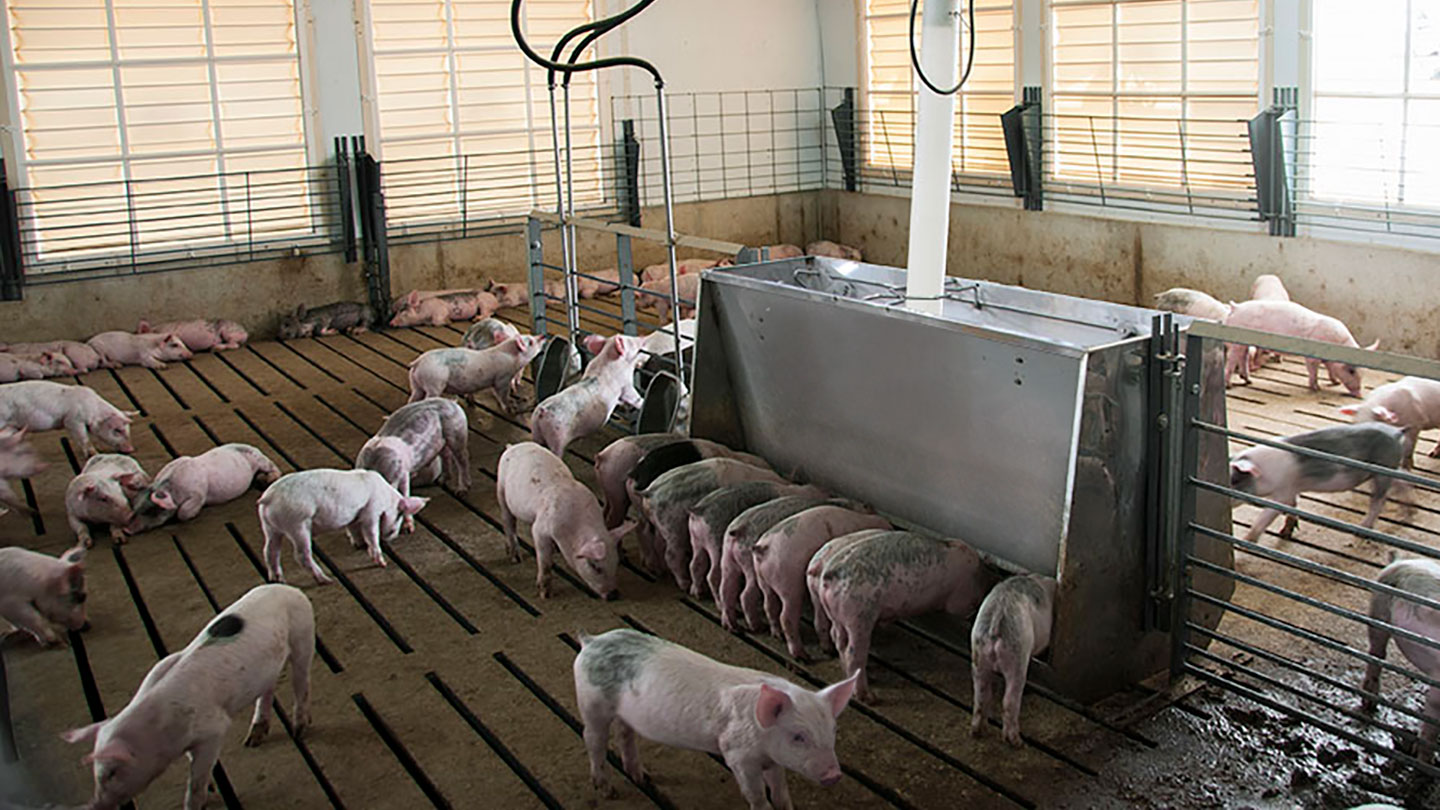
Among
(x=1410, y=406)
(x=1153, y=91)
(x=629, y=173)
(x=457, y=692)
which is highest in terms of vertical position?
(x=1153, y=91)

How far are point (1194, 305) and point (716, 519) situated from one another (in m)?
4.17

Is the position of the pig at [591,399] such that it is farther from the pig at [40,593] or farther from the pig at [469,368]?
the pig at [40,593]

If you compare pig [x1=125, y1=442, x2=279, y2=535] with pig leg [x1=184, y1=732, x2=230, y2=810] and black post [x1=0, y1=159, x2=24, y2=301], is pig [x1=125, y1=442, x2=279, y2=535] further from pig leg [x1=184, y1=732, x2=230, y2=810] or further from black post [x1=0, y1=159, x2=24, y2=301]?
black post [x1=0, y1=159, x2=24, y2=301]

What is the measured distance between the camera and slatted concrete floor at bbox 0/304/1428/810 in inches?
142

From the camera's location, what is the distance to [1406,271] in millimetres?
7602

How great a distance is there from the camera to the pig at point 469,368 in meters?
6.81

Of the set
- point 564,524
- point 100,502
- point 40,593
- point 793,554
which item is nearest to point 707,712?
point 793,554

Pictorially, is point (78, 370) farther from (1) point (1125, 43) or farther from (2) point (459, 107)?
(1) point (1125, 43)

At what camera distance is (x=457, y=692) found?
166 inches

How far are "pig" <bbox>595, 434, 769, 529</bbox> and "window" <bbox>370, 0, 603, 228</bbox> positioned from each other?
5.53 metres

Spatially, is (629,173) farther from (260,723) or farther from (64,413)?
(260,723)

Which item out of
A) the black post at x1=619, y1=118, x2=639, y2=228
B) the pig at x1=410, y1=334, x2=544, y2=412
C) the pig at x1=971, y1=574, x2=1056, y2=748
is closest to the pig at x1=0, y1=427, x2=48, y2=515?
the pig at x1=410, y1=334, x2=544, y2=412

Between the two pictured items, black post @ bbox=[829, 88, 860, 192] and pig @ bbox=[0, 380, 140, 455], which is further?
black post @ bbox=[829, 88, 860, 192]

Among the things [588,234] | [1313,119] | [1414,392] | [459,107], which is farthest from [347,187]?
[1414,392]
